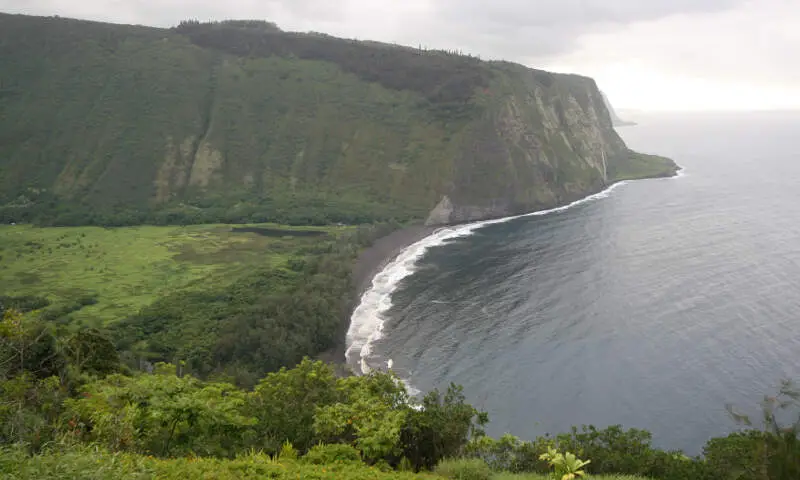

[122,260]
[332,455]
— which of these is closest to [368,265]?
[122,260]

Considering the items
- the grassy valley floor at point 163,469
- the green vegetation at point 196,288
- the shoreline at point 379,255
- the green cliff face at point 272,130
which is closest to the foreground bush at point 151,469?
the grassy valley floor at point 163,469

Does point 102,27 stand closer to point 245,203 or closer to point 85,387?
point 245,203

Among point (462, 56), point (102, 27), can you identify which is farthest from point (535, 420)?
point (102, 27)

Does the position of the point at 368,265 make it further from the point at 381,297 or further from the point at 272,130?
the point at 272,130

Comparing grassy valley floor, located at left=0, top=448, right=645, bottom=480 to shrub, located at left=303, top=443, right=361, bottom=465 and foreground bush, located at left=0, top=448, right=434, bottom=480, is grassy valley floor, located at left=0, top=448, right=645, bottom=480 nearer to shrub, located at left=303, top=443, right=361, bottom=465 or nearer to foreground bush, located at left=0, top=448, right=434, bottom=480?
foreground bush, located at left=0, top=448, right=434, bottom=480

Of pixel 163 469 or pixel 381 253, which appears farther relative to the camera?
pixel 381 253

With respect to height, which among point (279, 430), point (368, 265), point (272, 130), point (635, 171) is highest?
point (272, 130)
